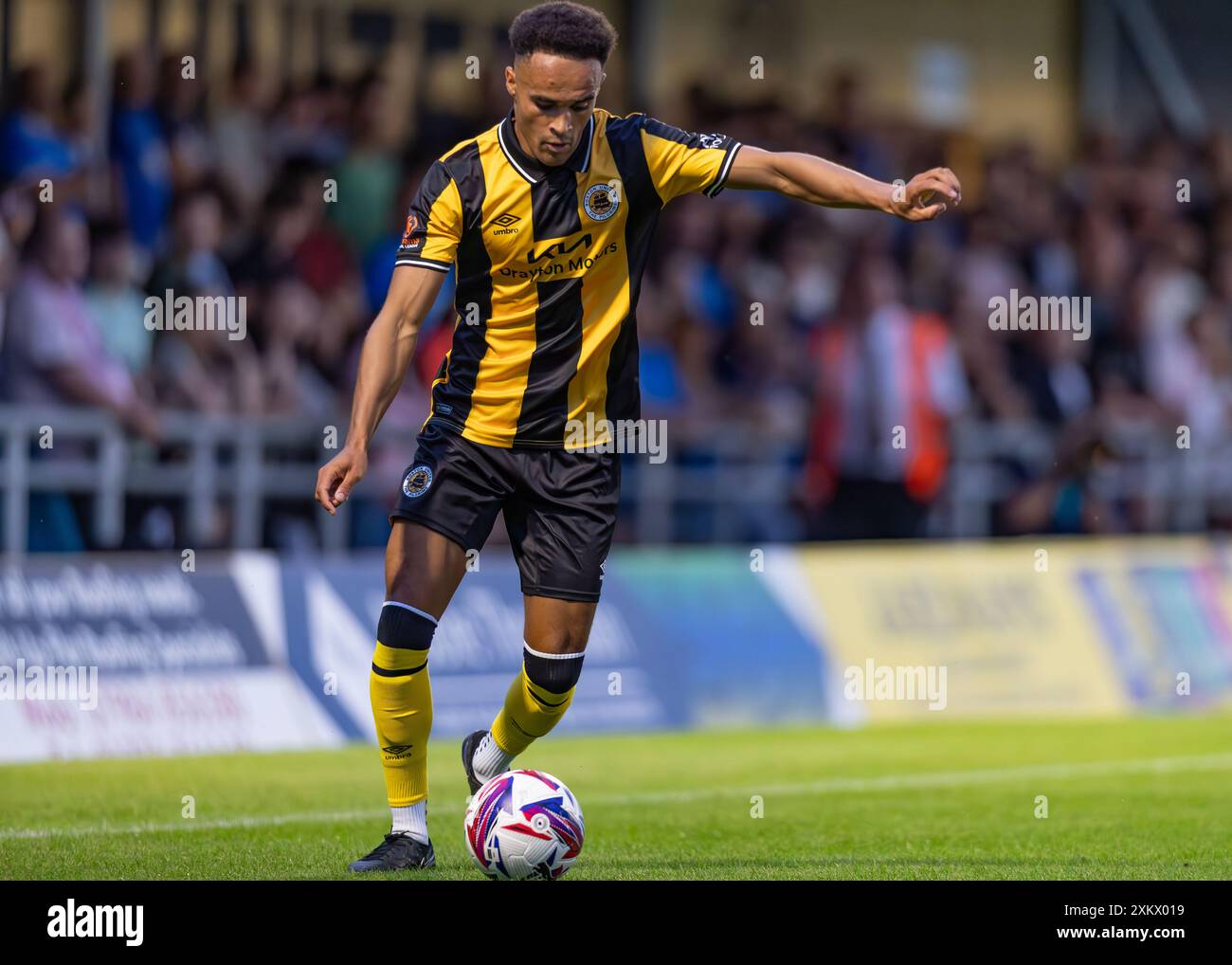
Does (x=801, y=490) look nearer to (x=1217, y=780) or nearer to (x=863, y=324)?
(x=863, y=324)

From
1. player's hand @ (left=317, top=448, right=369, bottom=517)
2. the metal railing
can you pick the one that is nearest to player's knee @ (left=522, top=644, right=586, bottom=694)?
player's hand @ (left=317, top=448, right=369, bottom=517)

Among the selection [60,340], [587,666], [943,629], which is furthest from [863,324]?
[60,340]

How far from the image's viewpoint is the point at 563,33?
722cm

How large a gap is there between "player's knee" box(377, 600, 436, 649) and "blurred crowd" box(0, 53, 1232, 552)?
17.4 feet

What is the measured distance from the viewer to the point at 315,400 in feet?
46.2

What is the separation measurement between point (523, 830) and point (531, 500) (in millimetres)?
1277

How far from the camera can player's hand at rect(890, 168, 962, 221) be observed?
7109 mm

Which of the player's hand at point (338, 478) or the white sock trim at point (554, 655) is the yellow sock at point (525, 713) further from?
the player's hand at point (338, 478)

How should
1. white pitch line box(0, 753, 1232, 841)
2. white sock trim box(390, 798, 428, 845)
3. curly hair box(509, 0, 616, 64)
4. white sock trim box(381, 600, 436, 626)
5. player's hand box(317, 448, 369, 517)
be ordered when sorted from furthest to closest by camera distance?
1. white pitch line box(0, 753, 1232, 841)
2. white sock trim box(390, 798, 428, 845)
3. white sock trim box(381, 600, 436, 626)
4. curly hair box(509, 0, 616, 64)
5. player's hand box(317, 448, 369, 517)

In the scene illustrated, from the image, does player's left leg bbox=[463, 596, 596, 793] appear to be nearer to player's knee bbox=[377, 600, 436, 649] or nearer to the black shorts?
the black shorts

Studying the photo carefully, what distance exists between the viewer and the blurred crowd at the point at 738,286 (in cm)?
1302

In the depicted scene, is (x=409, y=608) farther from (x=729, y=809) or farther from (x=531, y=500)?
(x=729, y=809)

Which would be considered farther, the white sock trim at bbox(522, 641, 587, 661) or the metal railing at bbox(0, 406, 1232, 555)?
the metal railing at bbox(0, 406, 1232, 555)
